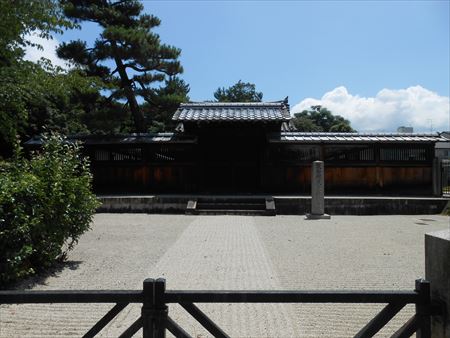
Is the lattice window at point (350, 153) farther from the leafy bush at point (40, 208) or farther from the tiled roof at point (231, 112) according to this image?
the leafy bush at point (40, 208)

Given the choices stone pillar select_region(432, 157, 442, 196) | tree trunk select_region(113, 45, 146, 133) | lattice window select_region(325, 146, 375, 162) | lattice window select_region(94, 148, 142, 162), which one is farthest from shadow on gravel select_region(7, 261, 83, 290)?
stone pillar select_region(432, 157, 442, 196)

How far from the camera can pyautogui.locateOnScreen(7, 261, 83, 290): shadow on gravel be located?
18.7 ft

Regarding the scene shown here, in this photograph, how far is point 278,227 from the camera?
38.0 feet

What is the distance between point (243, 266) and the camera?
6.85m

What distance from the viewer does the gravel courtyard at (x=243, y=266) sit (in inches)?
172

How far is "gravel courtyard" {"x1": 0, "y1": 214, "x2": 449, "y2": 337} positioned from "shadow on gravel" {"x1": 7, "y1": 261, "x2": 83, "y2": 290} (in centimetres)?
3

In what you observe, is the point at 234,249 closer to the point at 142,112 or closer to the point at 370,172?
the point at 370,172

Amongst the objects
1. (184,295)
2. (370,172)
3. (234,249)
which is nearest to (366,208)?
(370,172)

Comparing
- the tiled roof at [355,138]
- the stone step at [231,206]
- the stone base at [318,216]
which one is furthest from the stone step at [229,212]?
the tiled roof at [355,138]

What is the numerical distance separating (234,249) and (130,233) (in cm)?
349

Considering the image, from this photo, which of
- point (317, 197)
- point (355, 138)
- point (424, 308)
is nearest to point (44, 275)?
point (424, 308)

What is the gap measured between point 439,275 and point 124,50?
17581 millimetres

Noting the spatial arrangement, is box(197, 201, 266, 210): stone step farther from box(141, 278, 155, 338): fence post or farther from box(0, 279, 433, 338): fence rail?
box(141, 278, 155, 338): fence post

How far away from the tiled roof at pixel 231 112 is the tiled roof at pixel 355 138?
1.07 metres
